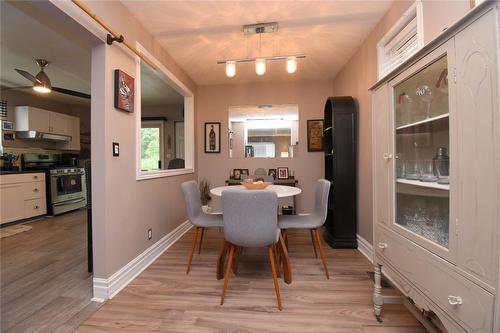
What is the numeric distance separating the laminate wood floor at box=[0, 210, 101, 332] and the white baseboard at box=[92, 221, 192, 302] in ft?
0.29

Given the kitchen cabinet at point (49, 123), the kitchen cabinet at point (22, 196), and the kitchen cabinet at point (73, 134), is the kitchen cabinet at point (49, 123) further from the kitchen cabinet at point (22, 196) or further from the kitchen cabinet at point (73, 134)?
the kitchen cabinet at point (22, 196)

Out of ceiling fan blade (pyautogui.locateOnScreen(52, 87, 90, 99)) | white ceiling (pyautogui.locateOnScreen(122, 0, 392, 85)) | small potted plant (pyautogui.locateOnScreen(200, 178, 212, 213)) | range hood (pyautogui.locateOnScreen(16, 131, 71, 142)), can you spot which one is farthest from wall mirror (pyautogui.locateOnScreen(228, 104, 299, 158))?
range hood (pyautogui.locateOnScreen(16, 131, 71, 142))

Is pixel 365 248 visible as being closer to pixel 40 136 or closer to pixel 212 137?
pixel 212 137

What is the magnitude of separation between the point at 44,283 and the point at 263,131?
11.3 feet

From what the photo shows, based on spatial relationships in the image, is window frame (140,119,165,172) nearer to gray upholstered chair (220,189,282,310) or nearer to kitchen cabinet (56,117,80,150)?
kitchen cabinet (56,117,80,150)

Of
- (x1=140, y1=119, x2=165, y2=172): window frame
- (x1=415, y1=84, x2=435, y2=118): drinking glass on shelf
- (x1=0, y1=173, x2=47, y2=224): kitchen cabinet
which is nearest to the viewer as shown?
(x1=415, y1=84, x2=435, y2=118): drinking glass on shelf

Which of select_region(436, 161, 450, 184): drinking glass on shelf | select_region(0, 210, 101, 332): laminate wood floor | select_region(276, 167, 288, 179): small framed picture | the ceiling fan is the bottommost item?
select_region(0, 210, 101, 332): laminate wood floor

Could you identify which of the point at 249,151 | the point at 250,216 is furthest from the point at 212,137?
the point at 250,216

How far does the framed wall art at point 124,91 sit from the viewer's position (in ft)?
5.88

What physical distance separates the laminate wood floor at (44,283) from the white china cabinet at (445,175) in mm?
2091

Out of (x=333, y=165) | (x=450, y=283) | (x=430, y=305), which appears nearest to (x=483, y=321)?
(x=450, y=283)

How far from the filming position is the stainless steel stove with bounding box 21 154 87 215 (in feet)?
14.0

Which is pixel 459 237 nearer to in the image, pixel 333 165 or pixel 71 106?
pixel 333 165

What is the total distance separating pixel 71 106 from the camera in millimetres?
5371
